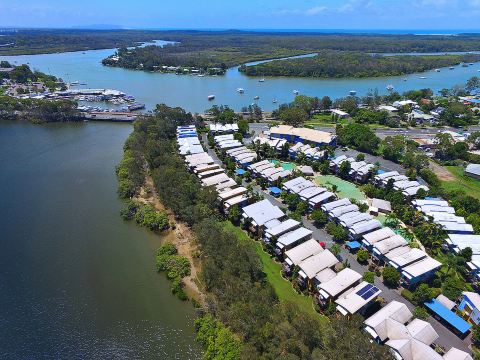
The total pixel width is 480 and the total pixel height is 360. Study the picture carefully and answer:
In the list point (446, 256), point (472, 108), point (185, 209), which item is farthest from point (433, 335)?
point (472, 108)

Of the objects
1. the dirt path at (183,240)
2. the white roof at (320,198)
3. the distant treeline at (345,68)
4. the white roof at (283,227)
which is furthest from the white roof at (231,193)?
the distant treeline at (345,68)

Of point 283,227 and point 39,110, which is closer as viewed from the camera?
point 283,227

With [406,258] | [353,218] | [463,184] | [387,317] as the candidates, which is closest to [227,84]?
[463,184]

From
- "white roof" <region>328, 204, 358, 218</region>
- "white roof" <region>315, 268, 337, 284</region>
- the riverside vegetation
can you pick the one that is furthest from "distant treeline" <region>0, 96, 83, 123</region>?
"white roof" <region>315, 268, 337, 284</region>

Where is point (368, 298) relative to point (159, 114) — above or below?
below

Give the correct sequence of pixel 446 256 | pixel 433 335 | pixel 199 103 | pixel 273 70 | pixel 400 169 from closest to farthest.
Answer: pixel 433 335
pixel 446 256
pixel 400 169
pixel 199 103
pixel 273 70

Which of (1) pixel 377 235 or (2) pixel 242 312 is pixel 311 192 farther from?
(2) pixel 242 312

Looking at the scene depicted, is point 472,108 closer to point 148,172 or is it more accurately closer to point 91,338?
point 148,172
